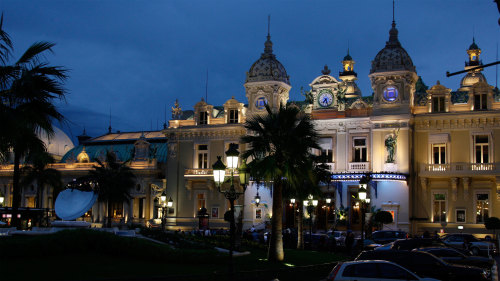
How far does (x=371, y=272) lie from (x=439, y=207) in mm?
33861

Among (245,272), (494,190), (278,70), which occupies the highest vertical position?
(278,70)

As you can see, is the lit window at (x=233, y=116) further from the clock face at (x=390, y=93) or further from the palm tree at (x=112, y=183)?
the clock face at (x=390, y=93)

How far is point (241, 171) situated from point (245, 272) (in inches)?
148

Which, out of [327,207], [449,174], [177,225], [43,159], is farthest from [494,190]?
[43,159]

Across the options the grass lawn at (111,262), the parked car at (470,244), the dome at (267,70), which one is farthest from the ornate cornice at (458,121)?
the grass lawn at (111,262)

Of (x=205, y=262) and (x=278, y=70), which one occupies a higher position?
(x=278, y=70)

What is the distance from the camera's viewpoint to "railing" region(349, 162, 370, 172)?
167 feet

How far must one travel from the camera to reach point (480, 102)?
48781mm

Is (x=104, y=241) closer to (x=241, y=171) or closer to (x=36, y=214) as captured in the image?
(x=241, y=171)

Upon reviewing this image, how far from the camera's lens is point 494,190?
4769 cm

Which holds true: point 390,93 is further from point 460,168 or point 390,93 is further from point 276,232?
point 276,232

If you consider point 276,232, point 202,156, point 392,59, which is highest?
point 392,59

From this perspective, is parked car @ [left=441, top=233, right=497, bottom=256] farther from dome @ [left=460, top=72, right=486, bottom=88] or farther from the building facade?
dome @ [left=460, top=72, right=486, bottom=88]

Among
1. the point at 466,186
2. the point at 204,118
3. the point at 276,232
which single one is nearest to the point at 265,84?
the point at 204,118
